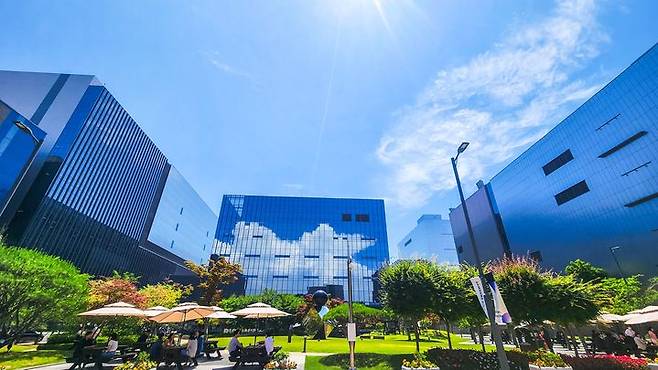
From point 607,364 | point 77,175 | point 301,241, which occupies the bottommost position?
point 607,364

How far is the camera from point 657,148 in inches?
1577

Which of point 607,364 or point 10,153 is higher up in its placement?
point 10,153

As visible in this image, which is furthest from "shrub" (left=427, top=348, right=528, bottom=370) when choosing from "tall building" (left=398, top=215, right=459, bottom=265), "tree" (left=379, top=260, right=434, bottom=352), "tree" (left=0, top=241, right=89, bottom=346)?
"tall building" (left=398, top=215, right=459, bottom=265)

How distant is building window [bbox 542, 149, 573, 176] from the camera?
181ft

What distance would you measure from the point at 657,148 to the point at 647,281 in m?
19.4

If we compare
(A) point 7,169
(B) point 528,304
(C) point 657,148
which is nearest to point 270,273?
(A) point 7,169

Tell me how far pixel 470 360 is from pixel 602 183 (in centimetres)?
5378

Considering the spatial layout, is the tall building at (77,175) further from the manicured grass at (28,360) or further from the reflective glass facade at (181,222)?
the manicured grass at (28,360)

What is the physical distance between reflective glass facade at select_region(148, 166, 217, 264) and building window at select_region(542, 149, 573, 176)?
108 meters

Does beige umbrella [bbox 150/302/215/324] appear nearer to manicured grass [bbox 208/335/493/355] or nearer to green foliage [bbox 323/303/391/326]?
manicured grass [bbox 208/335/493/355]

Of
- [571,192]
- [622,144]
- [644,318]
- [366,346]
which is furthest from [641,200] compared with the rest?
[366,346]

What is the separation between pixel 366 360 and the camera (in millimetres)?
15555

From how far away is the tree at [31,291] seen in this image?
15469mm

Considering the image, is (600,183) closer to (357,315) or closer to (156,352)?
(357,315)
